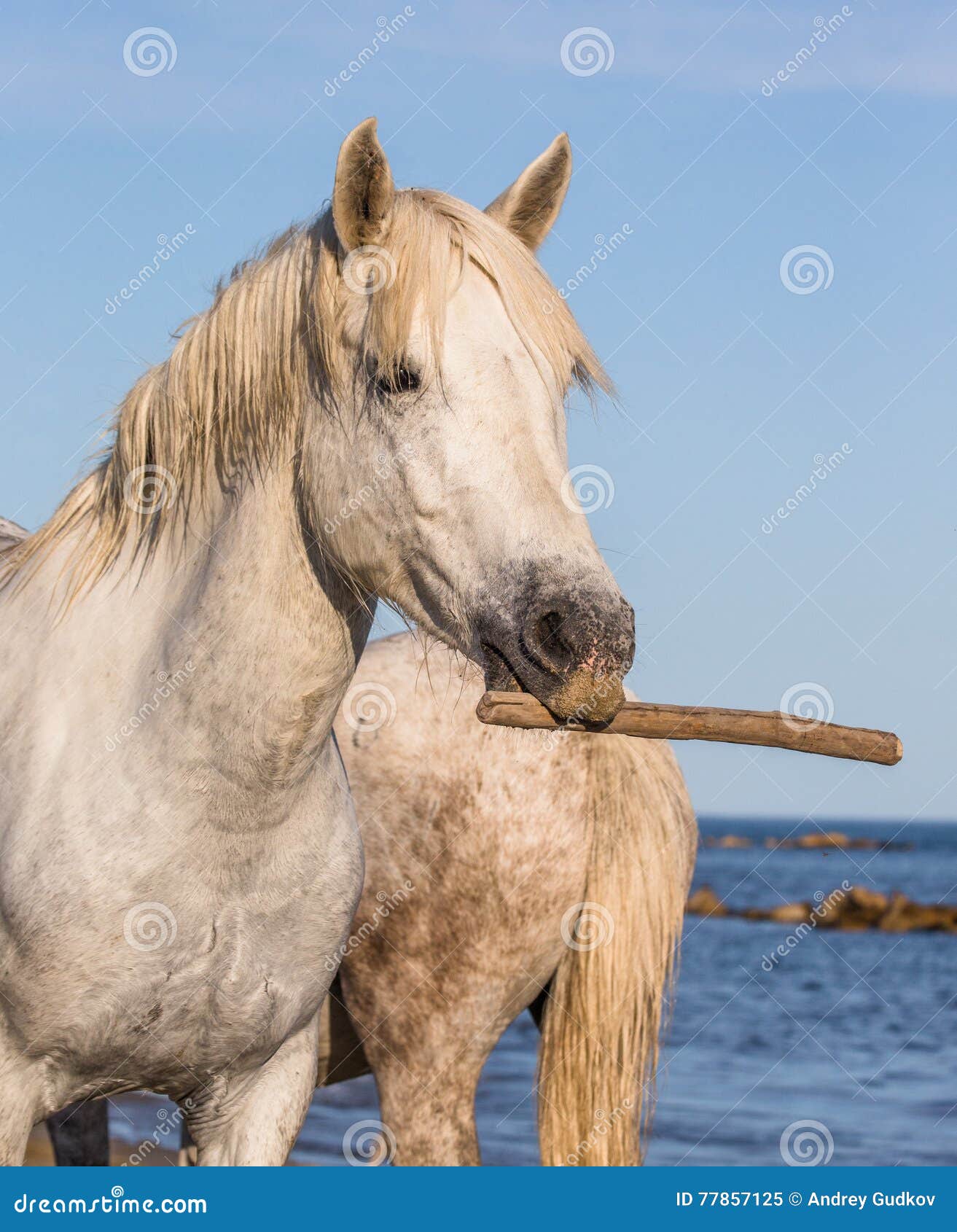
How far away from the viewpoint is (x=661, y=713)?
2.84 meters

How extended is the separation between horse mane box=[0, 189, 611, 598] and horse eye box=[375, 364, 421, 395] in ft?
0.06

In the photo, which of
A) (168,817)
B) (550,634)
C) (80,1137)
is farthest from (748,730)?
(80,1137)

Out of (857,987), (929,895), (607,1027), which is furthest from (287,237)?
(929,895)

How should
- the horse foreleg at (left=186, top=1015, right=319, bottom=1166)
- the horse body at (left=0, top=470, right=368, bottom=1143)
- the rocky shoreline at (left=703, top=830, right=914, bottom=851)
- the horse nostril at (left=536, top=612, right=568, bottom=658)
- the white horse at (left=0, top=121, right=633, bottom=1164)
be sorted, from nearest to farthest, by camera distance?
the horse nostril at (left=536, top=612, right=568, bottom=658) → the white horse at (left=0, top=121, right=633, bottom=1164) → the horse body at (left=0, top=470, right=368, bottom=1143) → the horse foreleg at (left=186, top=1015, right=319, bottom=1166) → the rocky shoreline at (left=703, top=830, right=914, bottom=851)

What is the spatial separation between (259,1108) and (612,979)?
59.0 inches

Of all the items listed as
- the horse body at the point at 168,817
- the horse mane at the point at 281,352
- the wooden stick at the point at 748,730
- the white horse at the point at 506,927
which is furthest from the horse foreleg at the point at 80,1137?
the wooden stick at the point at 748,730

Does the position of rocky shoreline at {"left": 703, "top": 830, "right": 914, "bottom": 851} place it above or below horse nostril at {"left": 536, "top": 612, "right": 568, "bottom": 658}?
below

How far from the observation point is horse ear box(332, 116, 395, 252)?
112 inches

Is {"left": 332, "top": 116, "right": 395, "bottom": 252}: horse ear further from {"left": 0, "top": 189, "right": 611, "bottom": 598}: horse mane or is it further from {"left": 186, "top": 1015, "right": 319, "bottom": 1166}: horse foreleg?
{"left": 186, "top": 1015, "right": 319, "bottom": 1166}: horse foreleg

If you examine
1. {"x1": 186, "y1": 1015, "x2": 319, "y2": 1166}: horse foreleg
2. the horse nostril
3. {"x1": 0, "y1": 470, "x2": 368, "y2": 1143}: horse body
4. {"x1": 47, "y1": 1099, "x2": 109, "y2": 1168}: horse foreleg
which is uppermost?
the horse nostril

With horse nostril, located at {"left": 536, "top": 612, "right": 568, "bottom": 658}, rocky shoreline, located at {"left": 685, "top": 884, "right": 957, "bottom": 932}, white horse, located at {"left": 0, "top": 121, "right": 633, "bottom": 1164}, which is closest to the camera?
horse nostril, located at {"left": 536, "top": 612, "right": 568, "bottom": 658}

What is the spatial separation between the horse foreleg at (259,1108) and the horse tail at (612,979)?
136 cm

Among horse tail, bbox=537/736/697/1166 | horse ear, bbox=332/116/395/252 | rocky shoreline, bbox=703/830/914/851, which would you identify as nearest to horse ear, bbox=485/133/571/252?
horse ear, bbox=332/116/395/252

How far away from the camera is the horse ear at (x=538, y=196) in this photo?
3400 mm
